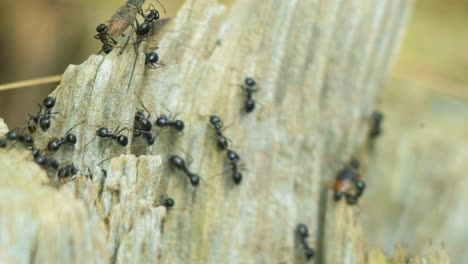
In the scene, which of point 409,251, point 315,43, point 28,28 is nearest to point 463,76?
point 409,251

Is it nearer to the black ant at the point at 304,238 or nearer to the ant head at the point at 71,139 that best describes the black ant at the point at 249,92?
the black ant at the point at 304,238

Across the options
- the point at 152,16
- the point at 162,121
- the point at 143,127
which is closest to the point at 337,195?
the point at 162,121

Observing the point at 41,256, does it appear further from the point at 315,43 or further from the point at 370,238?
the point at 370,238

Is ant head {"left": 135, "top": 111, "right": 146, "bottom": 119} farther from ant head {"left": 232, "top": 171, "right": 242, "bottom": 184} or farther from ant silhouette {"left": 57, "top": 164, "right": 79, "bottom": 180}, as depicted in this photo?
ant head {"left": 232, "top": 171, "right": 242, "bottom": 184}

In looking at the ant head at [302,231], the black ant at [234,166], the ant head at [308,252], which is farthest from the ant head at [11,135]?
the ant head at [308,252]

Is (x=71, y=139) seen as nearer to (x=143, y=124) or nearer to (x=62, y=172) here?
(x=62, y=172)

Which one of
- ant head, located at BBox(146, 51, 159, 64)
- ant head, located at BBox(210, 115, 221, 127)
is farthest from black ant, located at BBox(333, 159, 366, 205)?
ant head, located at BBox(146, 51, 159, 64)
